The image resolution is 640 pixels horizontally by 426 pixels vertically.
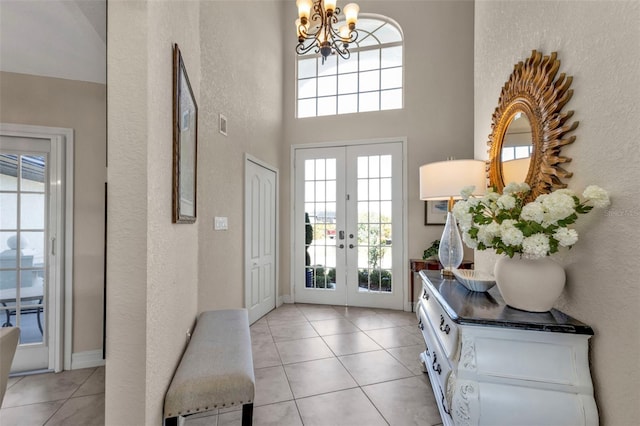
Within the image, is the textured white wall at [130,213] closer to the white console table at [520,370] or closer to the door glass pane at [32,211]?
the white console table at [520,370]

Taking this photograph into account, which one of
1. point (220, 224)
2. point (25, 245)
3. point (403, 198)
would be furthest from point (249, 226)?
point (403, 198)

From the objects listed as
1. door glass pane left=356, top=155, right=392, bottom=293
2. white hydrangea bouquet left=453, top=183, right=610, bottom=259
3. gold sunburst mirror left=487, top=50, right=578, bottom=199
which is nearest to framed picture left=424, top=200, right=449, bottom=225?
door glass pane left=356, top=155, right=392, bottom=293

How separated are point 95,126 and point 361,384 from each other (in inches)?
119

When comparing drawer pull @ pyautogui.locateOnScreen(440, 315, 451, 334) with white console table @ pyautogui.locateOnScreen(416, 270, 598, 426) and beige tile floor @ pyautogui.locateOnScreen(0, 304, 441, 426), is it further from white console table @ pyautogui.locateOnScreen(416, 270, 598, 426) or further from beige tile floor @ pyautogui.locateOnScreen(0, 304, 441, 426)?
beige tile floor @ pyautogui.locateOnScreen(0, 304, 441, 426)

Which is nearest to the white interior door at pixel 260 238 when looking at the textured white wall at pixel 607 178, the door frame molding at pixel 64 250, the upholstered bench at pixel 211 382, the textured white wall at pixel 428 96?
the textured white wall at pixel 428 96

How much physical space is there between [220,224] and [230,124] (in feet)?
3.39

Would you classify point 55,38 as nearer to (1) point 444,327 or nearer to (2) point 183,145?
(2) point 183,145

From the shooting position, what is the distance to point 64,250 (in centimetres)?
234

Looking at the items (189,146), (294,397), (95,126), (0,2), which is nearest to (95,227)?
(95,126)

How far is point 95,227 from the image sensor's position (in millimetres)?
2402

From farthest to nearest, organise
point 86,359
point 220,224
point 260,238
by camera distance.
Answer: point 260,238 → point 220,224 → point 86,359

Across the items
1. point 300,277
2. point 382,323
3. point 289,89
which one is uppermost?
point 289,89

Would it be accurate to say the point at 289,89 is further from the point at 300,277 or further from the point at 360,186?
the point at 300,277

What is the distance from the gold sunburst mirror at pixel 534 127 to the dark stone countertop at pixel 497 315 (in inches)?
22.7
